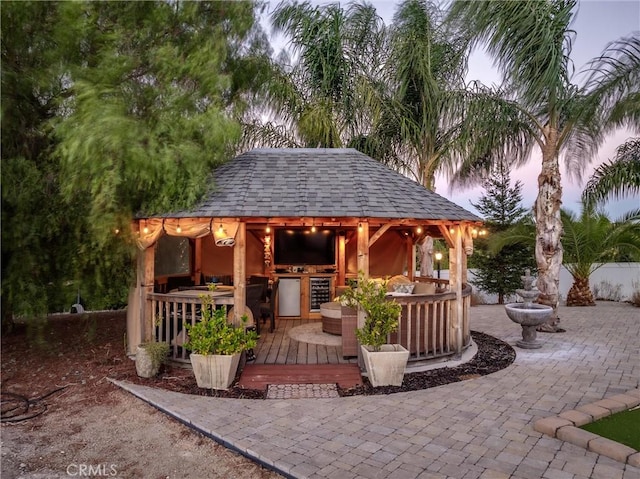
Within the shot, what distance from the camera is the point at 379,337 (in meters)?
5.79

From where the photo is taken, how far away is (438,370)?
6418mm

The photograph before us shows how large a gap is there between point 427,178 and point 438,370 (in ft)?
24.7

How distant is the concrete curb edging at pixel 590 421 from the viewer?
363 centimetres

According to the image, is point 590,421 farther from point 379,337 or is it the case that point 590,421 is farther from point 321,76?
point 321,76

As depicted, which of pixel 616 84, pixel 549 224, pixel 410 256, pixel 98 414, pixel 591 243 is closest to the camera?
pixel 98 414

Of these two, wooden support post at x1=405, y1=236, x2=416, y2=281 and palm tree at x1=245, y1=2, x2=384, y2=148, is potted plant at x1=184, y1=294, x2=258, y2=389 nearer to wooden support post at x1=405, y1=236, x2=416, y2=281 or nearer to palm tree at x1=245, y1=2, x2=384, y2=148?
wooden support post at x1=405, y1=236, x2=416, y2=281

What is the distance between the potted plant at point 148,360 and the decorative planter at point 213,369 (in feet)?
2.72

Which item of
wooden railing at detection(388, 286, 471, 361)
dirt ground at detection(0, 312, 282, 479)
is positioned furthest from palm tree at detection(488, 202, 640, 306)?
dirt ground at detection(0, 312, 282, 479)

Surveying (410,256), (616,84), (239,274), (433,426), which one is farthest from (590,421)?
(410,256)

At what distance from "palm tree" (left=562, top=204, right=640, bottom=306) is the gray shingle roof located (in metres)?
8.19

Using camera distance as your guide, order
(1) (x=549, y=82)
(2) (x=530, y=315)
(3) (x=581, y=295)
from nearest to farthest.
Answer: (2) (x=530, y=315)
(1) (x=549, y=82)
(3) (x=581, y=295)

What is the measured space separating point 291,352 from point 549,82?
738cm

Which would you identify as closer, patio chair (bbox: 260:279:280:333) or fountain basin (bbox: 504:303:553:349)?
fountain basin (bbox: 504:303:553:349)

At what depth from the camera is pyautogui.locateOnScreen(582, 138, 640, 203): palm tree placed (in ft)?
35.0
